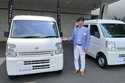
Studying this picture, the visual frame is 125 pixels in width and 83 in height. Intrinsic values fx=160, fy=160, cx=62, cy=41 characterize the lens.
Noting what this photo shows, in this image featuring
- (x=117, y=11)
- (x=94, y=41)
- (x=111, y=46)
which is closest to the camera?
(x=111, y=46)

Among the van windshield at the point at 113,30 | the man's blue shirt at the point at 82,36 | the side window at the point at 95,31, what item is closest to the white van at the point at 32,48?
the man's blue shirt at the point at 82,36

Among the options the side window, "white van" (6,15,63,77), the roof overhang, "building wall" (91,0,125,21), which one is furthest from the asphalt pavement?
"building wall" (91,0,125,21)

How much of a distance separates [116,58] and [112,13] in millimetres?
16523

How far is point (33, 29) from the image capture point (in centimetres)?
546

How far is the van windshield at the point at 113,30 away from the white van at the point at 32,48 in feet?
6.56

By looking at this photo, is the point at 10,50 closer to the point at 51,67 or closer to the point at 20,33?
the point at 20,33

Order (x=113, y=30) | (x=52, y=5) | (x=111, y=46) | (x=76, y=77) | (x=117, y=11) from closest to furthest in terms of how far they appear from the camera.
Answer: (x=76, y=77) → (x=111, y=46) → (x=113, y=30) → (x=52, y=5) → (x=117, y=11)

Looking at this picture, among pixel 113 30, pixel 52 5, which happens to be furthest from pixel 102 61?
pixel 52 5

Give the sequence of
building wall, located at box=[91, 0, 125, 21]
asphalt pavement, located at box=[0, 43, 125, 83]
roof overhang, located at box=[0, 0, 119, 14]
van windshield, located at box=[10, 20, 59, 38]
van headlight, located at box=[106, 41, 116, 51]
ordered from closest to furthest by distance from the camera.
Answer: asphalt pavement, located at box=[0, 43, 125, 83] → van windshield, located at box=[10, 20, 59, 38] → van headlight, located at box=[106, 41, 116, 51] → roof overhang, located at box=[0, 0, 119, 14] → building wall, located at box=[91, 0, 125, 21]

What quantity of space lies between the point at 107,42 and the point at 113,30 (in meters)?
0.92

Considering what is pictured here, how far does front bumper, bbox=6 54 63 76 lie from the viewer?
4.57 m

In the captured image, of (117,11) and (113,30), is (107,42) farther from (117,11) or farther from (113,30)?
(117,11)

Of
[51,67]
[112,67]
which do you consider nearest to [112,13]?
[112,67]

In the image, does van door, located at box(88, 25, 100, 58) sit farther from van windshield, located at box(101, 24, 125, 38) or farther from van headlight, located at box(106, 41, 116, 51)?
van headlight, located at box(106, 41, 116, 51)
